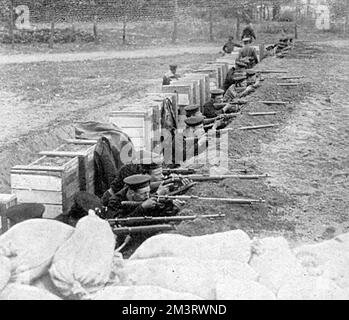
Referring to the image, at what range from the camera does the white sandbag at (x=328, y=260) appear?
4.44 m

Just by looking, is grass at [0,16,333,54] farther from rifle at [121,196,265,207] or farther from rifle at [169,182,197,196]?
rifle at [121,196,265,207]

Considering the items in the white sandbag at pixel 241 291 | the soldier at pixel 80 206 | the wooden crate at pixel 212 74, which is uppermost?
the wooden crate at pixel 212 74

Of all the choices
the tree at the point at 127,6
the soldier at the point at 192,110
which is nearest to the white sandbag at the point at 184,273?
the soldier at the point at 192,110

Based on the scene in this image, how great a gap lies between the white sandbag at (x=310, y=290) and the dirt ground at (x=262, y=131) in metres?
1.81

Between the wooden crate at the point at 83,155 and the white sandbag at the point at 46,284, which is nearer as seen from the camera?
the white sandbag at the point at 46,284

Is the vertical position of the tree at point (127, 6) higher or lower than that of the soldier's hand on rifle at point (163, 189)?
higher

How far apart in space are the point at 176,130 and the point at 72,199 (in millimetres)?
4653

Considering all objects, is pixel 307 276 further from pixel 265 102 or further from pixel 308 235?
pixel 265 102

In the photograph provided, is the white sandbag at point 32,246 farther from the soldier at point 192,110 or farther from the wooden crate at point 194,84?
the wooden crate at point 194,84

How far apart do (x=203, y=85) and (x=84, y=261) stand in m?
10.8

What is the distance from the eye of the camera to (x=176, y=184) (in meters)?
7.49

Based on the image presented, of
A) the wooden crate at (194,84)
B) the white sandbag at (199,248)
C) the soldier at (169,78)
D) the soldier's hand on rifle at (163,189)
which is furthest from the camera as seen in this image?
the soldier at (169,78)

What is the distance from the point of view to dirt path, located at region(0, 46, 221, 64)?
2317cm

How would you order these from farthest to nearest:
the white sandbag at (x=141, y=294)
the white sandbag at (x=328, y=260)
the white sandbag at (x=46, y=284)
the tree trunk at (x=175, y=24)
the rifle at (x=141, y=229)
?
the tree trunk at (x=175, y=24), the rifle at (x=141, y=229), the white sandbag at (x=328, y=260), the white sandbag at (x=46, y=284), the white sandbag at (x=141, y=294)
